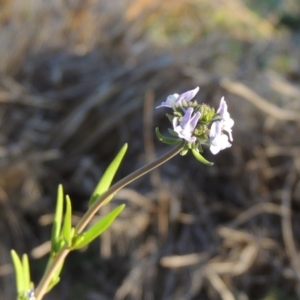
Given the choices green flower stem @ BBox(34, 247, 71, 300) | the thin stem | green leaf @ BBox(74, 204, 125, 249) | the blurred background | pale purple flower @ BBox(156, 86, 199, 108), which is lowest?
the blurred background

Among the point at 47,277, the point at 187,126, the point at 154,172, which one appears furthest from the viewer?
the point at 154,172

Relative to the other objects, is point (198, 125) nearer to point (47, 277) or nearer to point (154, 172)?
point (47, 277)

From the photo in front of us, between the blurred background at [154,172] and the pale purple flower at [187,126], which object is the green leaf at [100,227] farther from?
the blurred background at [154,172]

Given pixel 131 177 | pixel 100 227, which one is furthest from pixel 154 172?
pixel 131 177

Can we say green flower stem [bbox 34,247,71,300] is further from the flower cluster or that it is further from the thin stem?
the flower cluster

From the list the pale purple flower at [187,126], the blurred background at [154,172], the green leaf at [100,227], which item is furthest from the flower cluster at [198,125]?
the blurred background at [154,172]

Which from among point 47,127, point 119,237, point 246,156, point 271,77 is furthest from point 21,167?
point 271,77

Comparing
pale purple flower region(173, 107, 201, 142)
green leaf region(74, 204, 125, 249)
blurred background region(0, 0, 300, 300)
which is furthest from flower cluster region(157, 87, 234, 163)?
blurred background region(0, 0, 300, 300)

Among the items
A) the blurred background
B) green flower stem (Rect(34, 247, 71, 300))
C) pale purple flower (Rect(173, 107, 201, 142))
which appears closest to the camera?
pale purple flower (Rect(173, 107, 201, 142))

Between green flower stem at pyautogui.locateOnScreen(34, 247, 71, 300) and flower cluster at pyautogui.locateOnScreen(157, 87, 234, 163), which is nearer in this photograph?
flower cluster at pyautogui.locateOnScreen(157, 87, 234, 163)
